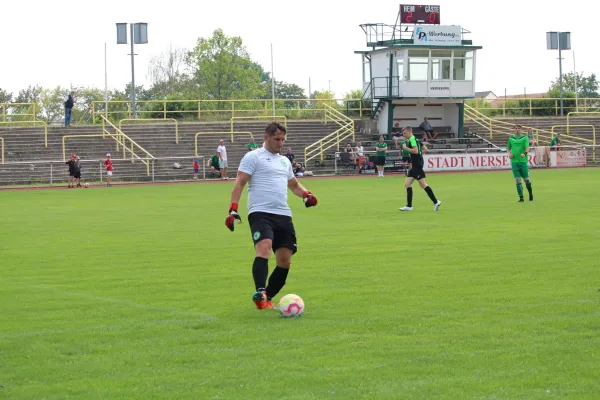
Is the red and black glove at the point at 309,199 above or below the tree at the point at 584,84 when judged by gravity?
below

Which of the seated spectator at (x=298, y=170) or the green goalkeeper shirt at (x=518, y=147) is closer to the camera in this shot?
the green goalkeeper shirt at (x=518, y=147)

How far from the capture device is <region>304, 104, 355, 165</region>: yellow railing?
48031mm

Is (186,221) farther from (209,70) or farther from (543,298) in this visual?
(209,70)

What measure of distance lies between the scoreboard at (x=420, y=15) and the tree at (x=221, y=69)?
1626 inches

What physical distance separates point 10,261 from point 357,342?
7.70 m

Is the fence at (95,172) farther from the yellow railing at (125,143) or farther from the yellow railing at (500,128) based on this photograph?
the yellow railing at (500,128)

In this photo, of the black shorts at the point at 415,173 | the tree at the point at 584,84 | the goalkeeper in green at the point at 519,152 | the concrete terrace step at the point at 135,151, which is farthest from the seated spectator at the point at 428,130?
the tree at the point at 584,84

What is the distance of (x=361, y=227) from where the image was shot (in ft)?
57.9

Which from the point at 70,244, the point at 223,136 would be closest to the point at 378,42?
A: the point at 223,136

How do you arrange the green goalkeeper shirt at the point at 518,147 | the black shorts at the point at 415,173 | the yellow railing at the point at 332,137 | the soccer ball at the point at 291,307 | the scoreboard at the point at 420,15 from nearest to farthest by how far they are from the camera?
1. the soccer ball at the point at 291,307
2. the black shorts at the point at 415,173
3. the green goalkeeper shirt at the point at 518,147
4. the yellow railing at the point at 332,137
5. the scoreboard at the point at 420,15

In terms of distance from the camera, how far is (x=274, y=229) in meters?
9.15

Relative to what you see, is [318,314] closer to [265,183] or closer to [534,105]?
[265,183]

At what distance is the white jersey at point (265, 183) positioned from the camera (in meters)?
9.20

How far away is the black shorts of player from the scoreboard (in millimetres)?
47385
